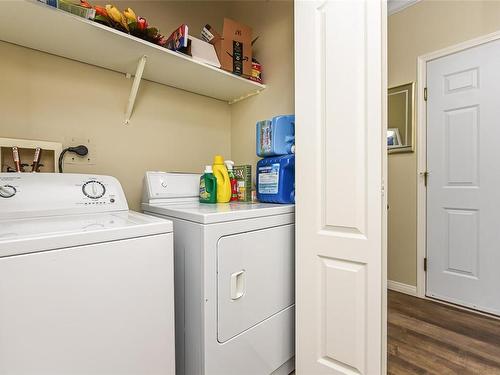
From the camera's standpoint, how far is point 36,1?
42.8 inches

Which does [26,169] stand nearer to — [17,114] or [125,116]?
[17,114]

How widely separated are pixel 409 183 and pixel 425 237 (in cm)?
53

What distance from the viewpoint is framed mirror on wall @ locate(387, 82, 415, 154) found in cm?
249

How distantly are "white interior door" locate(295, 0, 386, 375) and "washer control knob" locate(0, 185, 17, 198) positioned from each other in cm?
128

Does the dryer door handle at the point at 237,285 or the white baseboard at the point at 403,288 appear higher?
the dryer door handle at the point at 237,285

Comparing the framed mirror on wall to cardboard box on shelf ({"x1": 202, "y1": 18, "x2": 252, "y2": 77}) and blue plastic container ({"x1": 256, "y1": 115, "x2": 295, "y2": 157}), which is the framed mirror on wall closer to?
blue plastic container ({"x1": 256, "y1": 115, "x2": 295, "y2": 157})

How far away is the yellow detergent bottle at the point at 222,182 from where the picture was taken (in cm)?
168

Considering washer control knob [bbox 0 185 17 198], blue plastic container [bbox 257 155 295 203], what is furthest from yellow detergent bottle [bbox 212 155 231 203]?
washer control knob [bbox 0 185 17 198]

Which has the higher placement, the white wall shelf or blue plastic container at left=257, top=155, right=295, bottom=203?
the white wall shelf

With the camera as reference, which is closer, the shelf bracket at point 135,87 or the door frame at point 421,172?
the shelf bracket at point 135,87

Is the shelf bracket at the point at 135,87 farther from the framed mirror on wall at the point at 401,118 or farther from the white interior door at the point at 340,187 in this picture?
the framed mirror on wall at the point at 401,118

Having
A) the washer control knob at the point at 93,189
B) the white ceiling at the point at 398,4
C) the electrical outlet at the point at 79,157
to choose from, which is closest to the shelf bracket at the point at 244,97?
the electrical outlet at the point at 79,157

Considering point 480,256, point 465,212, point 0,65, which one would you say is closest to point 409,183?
point 465,212

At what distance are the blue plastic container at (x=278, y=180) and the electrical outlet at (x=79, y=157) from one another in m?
1.06
